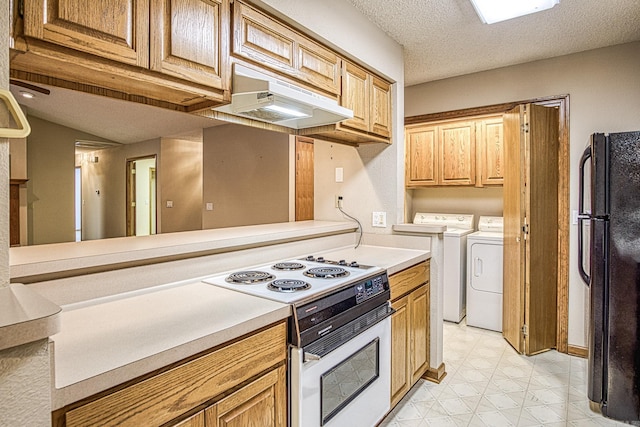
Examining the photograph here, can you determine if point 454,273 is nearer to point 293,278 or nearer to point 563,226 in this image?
point 563,226

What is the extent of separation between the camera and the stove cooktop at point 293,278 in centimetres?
145

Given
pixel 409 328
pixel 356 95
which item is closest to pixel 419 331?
Answer: pixel 409 328

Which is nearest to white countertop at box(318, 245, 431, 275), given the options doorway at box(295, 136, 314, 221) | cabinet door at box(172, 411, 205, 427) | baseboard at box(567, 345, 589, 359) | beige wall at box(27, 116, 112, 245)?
cabinet door at box(172, 411, 205, 427)

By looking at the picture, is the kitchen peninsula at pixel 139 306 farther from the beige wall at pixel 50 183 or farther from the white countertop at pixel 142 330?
the beige wall at pixel 50 183

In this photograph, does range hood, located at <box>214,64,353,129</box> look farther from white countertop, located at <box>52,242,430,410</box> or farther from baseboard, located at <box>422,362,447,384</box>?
baseboard, located at <box>422,362,447,384</box>

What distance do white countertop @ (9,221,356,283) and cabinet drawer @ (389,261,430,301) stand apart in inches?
26.4

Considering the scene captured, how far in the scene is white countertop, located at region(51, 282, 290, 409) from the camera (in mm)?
824

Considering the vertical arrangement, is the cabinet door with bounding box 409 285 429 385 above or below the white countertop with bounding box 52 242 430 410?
below

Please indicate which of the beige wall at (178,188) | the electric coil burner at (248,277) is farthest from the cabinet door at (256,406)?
the beige wall at (178,188)

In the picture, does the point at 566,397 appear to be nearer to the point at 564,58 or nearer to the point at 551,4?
the point at 551,4

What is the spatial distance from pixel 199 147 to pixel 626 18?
625 cm

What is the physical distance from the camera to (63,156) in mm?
6156

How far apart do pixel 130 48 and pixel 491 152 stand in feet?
11.2

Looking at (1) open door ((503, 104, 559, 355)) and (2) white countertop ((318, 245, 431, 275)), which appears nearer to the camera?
(2) white countertop ((318, 245, 431, 275))
